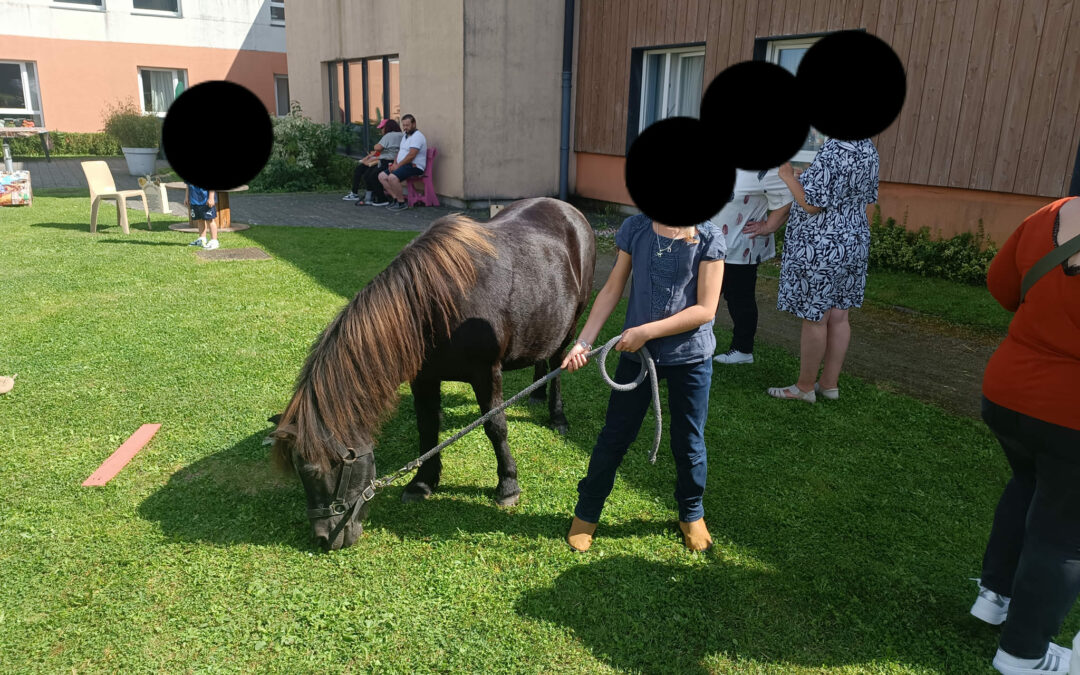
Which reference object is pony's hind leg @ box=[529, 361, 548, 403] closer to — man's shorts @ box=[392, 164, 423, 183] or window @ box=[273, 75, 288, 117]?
man's shorts @ box=[392, 164, 423, 183]

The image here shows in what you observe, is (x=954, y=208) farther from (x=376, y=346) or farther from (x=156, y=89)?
(x=156, y=89)

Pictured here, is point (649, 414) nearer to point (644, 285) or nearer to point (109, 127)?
point (644, 285)

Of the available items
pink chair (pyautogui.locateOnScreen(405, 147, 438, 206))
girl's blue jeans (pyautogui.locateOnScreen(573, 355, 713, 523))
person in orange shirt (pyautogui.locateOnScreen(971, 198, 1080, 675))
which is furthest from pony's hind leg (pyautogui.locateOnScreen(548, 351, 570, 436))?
pink chair (pyautogui.locateOnScreen(405, 147, 438, 206))

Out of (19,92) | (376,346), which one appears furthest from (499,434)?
(19,92)

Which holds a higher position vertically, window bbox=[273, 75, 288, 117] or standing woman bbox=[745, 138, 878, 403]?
window bbox=[273, 75, 288, 117]

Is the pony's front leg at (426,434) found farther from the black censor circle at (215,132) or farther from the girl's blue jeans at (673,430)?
the black censor circle at (215,132)

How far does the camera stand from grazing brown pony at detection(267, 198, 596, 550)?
8.93 feet

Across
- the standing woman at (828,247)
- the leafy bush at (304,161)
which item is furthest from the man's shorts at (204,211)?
the standing woman at (828,247)

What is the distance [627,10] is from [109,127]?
16.7 m

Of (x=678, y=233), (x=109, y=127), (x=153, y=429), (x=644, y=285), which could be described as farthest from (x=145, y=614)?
(x=109, y=127)

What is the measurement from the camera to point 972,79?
24.5 feet

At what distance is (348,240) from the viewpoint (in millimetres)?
9883

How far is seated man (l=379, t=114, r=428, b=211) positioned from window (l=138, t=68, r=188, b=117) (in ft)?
45.1

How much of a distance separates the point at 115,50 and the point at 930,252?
23.8 m
